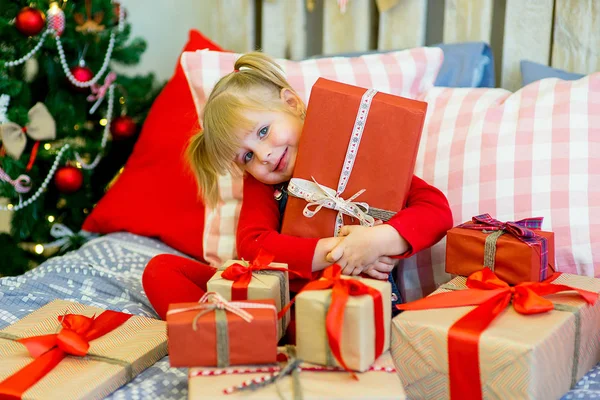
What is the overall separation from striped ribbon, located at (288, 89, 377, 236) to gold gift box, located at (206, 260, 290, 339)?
0.19 metres

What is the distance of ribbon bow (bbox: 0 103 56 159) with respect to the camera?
1.72m

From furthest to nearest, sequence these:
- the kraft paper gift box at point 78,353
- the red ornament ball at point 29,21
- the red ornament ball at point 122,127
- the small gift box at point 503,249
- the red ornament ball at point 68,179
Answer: the red ornament ball at point 122,127
the red ornament ball at point 68,179
the red ornament ball at point 29,21
the small gift box at point 503,249
the kraft paper gift box at point 78,353

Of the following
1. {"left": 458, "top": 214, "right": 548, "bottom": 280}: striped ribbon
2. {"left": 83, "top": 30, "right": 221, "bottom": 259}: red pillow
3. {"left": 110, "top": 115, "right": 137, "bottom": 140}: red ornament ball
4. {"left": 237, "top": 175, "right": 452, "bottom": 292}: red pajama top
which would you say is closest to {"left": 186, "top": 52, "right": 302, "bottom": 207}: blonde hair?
{"left": 237, "top": 175, "right": 452, "bottom": 292}: red pajama top

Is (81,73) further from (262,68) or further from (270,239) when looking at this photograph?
(270,239)

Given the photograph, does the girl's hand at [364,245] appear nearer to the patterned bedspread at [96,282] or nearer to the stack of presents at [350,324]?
the stack of presents at [350,324]

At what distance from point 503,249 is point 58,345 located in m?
0.73

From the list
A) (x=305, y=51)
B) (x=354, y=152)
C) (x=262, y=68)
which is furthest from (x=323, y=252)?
(x=305, y=51)

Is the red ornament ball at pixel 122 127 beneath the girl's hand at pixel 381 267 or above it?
above

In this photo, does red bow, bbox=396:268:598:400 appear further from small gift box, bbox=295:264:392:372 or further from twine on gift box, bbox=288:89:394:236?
twine on gift box, bbox=288:89:394:236

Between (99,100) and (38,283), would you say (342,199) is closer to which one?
(38,283)

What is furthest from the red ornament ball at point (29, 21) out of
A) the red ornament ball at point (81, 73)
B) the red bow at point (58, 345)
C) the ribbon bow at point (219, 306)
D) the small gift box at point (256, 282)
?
the ribbon bow at point (219, 306)

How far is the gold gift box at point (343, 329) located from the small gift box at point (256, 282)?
10 cm

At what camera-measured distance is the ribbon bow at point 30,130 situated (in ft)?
5.63

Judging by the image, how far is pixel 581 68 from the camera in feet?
5.36
